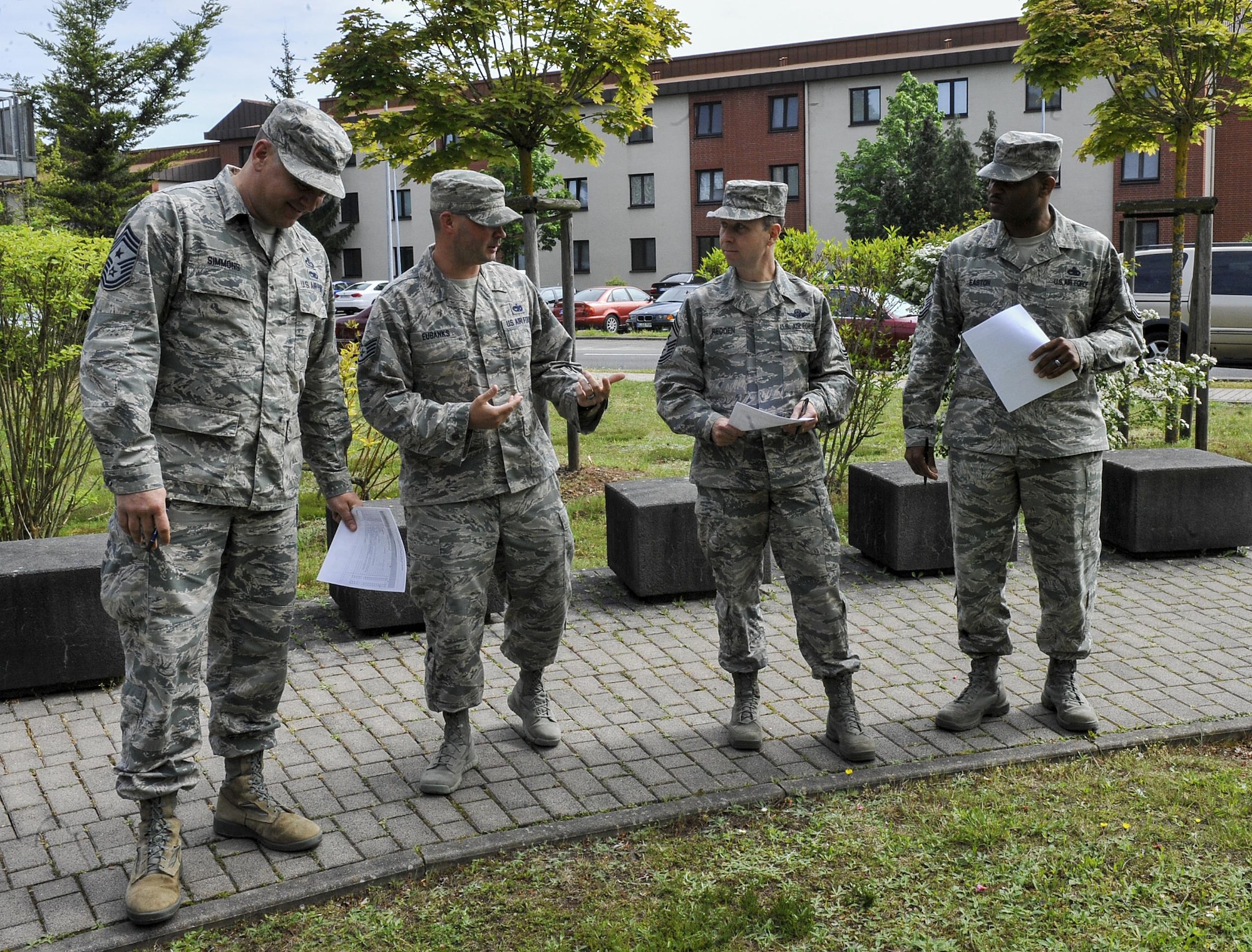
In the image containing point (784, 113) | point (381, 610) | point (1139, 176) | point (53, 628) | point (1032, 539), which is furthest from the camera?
point (784, 113)

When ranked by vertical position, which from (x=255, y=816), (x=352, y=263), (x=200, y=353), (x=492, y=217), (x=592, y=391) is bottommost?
(x=255, y=816)

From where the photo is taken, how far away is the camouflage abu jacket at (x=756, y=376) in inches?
181

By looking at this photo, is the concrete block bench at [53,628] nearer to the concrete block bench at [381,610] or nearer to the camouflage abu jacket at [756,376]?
the concrete block bench at [381,610]

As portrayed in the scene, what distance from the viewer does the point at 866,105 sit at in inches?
1860

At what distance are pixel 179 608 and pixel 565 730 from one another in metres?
1.91

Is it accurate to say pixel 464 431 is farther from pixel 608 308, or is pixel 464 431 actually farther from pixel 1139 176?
pixel 1139 176

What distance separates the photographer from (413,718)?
204 inches

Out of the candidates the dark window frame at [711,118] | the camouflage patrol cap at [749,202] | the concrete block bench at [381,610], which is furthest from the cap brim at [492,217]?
the dark window frame at [711,118]

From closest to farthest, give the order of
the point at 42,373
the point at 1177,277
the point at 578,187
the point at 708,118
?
the point at 42,373, the point at 1177,277, the point at 708,118, the point at 578,187

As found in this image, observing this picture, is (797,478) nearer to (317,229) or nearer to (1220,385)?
(1220,385)

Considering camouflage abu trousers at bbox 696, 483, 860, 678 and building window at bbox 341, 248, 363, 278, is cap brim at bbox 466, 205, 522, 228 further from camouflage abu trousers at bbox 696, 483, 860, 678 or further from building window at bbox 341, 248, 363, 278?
building window at bbox 341, 248, 363, 278

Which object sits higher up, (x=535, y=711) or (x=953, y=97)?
(x=953, y=97)

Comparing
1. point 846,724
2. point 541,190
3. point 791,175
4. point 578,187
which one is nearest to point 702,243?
point 791,175

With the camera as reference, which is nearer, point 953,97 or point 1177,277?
point 1177,277
